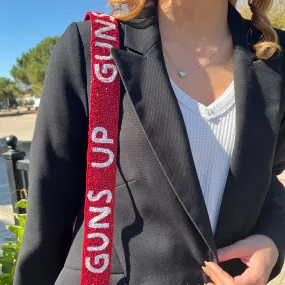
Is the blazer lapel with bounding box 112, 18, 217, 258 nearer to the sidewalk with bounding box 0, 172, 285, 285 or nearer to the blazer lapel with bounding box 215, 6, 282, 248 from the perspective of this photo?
the blazer lapel with bounding box 215, 6, 282, 248

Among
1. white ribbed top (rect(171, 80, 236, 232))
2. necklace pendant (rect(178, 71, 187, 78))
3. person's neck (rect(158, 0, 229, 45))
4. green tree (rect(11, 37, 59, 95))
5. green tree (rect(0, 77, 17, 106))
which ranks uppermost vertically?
person's neck (rect(158, 0, 229, 45))

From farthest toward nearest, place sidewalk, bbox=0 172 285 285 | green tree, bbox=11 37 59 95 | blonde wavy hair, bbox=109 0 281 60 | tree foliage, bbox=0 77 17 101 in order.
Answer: tree foliage, bbox=0 77 17 101 < green tree, bbox=11 37 59 95 < sidewalk, bbox=0 172 285 285 < blonde wavy hair, bbox=109 0 281 60

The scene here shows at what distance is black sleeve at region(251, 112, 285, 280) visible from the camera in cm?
105

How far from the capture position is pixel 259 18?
1224mm

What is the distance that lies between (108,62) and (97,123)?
17 cm

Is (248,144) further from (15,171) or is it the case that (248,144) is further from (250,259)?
(15,171)

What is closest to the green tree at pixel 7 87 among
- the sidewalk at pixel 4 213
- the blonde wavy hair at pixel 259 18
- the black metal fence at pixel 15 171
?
the sidewalk at pixel 4 213

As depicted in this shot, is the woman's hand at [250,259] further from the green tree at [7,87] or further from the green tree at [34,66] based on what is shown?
the green tree at [7,87]

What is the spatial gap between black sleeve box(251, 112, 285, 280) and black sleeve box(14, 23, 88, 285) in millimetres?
581

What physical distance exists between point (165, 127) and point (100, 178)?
214mm

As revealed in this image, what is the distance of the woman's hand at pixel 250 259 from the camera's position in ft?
2.98

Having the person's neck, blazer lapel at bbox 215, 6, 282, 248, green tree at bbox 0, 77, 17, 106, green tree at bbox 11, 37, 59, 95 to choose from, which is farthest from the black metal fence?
green tree at bbox 0, 77, 17, 106

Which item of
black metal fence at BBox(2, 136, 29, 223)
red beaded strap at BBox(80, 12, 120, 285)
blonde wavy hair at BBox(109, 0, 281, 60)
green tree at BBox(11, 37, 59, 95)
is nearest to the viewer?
red beaded strap at BBox(80, 12, 120, 285)

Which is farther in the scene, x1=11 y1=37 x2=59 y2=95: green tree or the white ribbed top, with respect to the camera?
x1=11 y1=37 x2=59 y2=95: green tree
